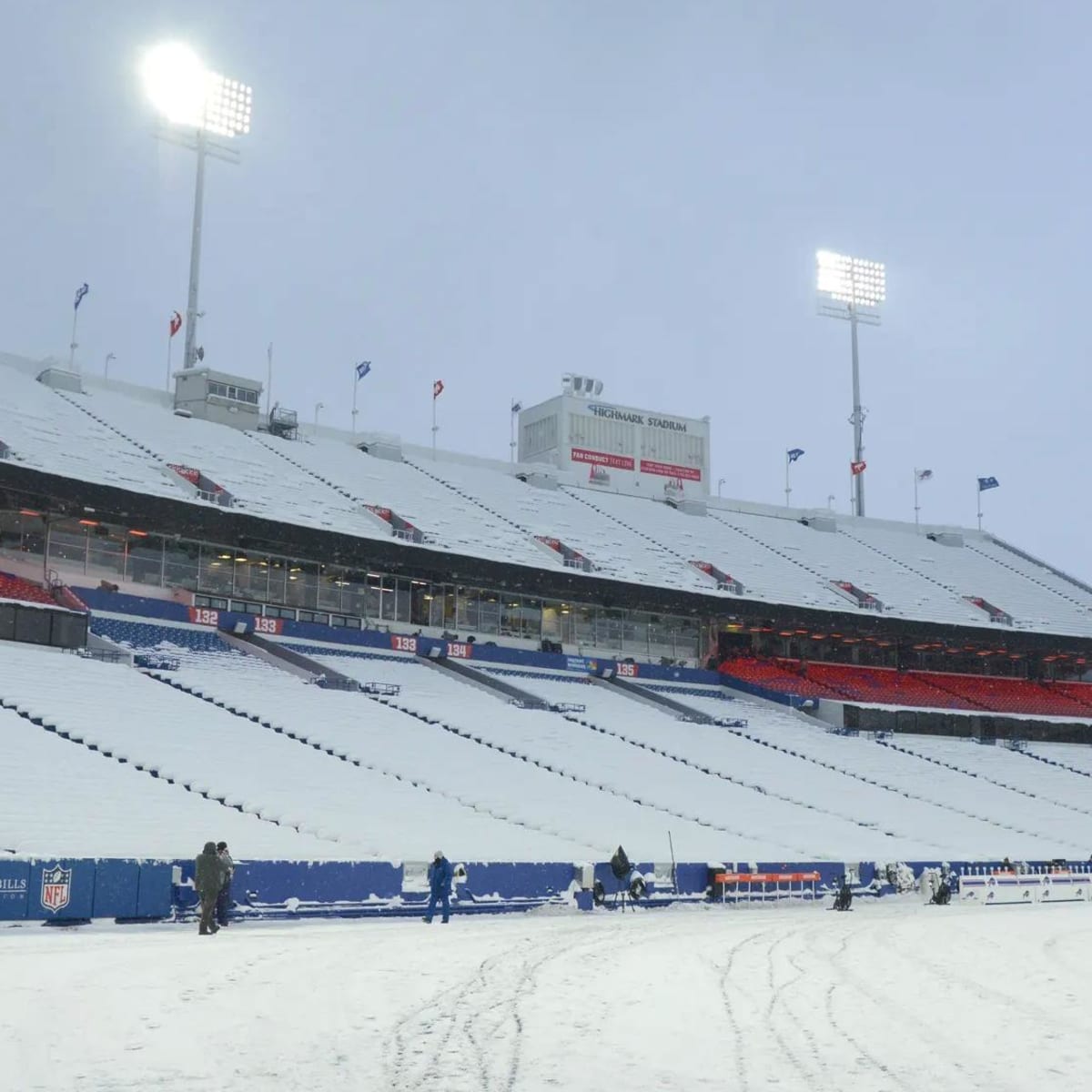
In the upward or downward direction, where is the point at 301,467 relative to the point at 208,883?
upward

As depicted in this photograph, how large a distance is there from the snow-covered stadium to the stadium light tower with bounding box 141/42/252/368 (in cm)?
737

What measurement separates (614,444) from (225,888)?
52924 millimetres

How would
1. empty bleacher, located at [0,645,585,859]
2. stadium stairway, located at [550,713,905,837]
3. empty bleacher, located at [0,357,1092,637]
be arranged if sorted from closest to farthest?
empty bleacher, located at [0,645,585,859], stadium stairway, located at [550,713,905,837], empty bleacher, located at [0,357,1092,637]

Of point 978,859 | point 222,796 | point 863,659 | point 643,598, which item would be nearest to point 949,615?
point 863,659

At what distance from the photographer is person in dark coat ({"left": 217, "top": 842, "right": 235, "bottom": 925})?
21.0m

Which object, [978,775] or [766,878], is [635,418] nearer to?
[978,775]

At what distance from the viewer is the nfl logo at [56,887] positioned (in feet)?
66.1

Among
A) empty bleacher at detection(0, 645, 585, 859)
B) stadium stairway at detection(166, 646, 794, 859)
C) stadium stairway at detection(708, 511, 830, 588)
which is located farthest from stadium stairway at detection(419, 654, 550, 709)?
stadium stairway at detection(708, 511, 830, 588)

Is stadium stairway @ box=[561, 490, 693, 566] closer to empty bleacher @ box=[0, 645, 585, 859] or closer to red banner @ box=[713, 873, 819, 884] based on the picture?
red banner @ box=[713, 873, 819, 884]

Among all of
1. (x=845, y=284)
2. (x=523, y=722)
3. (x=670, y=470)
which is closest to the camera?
(x=523, y=722)

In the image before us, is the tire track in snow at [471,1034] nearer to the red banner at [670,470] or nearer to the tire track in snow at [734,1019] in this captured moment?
the tire track in snow at [734,1019]

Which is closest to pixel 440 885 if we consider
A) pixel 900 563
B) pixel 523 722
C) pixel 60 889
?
pixel 60 889

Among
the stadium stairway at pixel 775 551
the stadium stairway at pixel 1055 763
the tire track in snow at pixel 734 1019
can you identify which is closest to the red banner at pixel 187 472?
the stadium stairway at pixel 775 551

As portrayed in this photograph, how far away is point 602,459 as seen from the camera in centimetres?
7181
